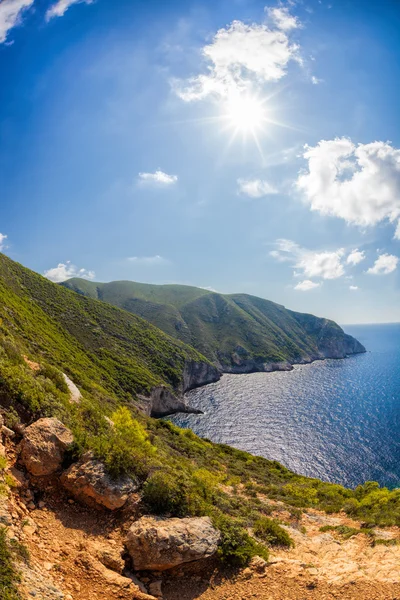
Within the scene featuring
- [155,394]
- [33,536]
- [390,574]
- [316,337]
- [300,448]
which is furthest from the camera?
[316,337]

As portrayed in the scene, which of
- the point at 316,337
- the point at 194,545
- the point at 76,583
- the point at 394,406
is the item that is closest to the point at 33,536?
the point at 76,583

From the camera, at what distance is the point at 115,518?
1053 centimetres

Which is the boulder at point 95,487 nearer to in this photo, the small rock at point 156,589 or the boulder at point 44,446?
the boulder at point 44,446

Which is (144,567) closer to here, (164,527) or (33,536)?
(164,527)

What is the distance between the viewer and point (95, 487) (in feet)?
34.8

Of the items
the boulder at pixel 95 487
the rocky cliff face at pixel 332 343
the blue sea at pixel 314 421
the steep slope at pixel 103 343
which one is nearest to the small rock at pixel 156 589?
the boulder at pixel 95 487

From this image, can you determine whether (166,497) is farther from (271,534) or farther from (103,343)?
(103,343)

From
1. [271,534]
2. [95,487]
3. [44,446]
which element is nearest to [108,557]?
[95,487]

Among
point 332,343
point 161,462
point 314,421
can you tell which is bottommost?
point 314,421

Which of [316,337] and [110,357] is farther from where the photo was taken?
[316,337]

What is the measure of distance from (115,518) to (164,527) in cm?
202

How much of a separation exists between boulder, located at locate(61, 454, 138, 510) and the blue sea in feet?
163

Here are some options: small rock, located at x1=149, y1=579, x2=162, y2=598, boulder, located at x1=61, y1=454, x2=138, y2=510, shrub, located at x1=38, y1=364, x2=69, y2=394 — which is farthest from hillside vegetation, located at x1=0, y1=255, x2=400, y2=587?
small rock, located at x1=149, y1=579, x2=162, y2=598

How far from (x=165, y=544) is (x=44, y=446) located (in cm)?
591
